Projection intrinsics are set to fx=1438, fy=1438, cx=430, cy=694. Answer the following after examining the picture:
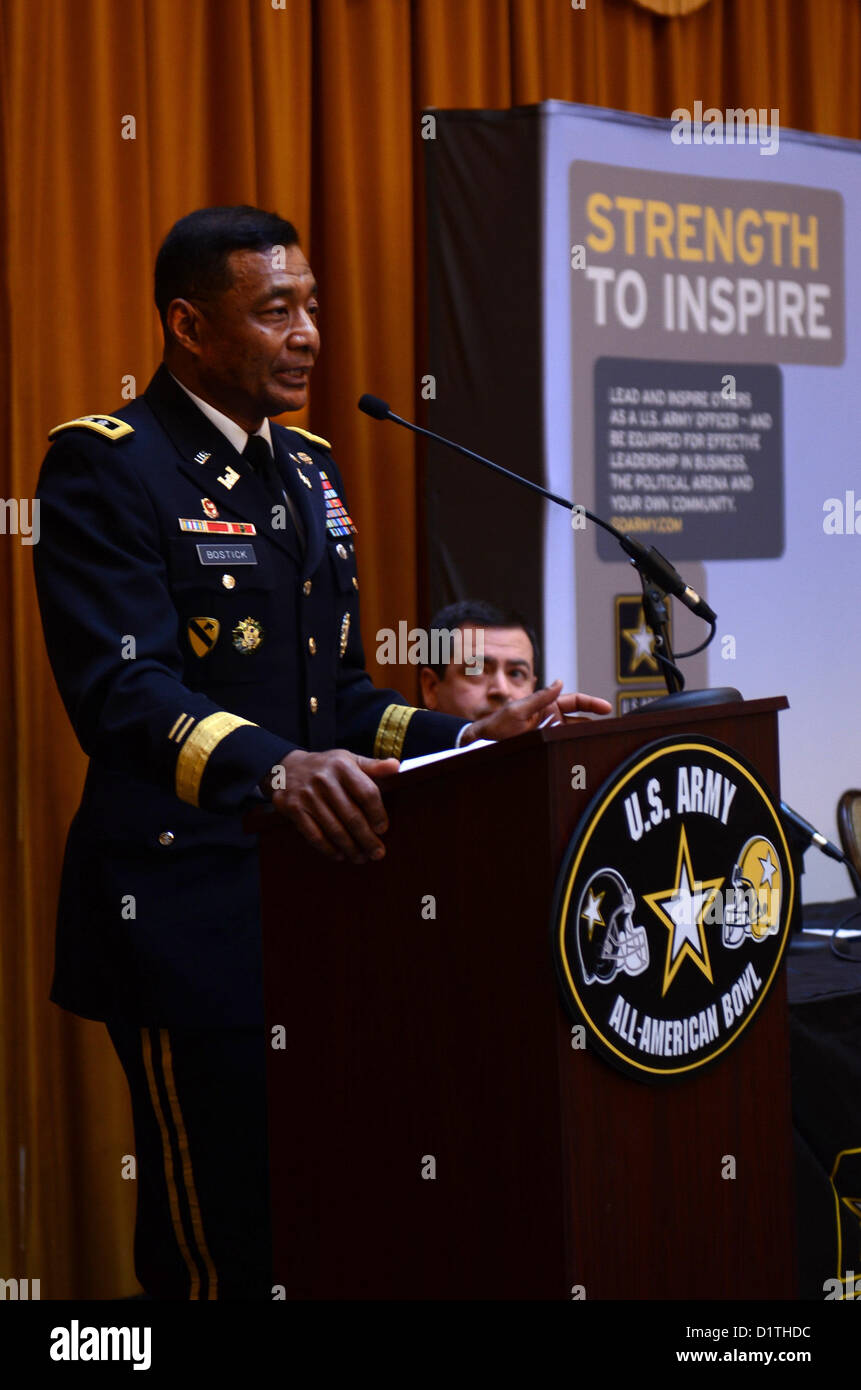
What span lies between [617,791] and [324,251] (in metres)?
1.97

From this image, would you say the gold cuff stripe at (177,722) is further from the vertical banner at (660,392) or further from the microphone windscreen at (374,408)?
the vertical banner at (660,392)

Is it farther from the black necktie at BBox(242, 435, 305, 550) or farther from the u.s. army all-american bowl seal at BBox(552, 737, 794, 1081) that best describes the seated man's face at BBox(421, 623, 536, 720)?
the u.s. army all-american bowl seal at BBox(552, 737, 794, 1081)

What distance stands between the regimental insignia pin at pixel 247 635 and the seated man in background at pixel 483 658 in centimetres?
95

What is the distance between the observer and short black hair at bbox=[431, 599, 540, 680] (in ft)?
8.61

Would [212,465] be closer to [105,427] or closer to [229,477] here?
[229,477]

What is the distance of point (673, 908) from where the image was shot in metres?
1.18

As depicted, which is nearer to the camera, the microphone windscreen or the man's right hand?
the man's right hand

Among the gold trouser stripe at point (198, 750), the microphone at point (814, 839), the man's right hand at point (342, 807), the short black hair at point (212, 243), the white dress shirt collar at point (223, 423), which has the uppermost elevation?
the short black hair at point (212, 243)

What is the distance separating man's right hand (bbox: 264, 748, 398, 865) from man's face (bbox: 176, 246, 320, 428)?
2.13 ft

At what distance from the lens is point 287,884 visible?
1.34 metres

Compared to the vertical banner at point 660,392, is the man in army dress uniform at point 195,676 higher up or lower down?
lower down

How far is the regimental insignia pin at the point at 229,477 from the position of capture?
67.7 inches

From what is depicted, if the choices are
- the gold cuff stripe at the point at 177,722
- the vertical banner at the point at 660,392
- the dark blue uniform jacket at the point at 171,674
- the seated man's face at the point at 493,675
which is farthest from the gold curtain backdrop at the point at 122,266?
the gold cuff stripe at the point at 177,722

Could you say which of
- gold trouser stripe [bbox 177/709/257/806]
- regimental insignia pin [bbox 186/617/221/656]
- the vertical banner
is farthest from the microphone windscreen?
the vertical banner
